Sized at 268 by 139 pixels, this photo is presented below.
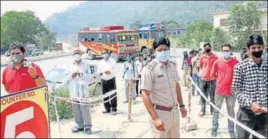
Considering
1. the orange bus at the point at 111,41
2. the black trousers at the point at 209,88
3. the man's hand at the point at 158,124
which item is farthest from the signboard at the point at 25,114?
the orange bus at the point at 111,41

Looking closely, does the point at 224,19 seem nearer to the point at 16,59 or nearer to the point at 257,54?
the point at 257,54

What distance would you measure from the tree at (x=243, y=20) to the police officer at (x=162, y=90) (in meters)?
36.3

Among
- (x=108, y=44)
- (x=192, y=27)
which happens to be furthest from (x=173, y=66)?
(x=192, y=27)

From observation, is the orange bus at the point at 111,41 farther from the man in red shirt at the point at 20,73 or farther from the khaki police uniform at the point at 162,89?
the khaki police uniform at the point at 162,89

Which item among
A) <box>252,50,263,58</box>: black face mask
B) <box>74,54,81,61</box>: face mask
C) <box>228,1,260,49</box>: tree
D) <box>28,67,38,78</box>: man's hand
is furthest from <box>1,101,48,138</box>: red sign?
<box>228,1,260,49</box>: tree


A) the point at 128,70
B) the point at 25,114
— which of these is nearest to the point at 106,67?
the point at 128,70

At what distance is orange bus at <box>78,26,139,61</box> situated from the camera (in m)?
27.4

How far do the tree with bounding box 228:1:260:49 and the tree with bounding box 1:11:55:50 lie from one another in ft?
149

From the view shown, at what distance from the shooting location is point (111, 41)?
2775 centimetres

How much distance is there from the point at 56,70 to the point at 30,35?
212ft

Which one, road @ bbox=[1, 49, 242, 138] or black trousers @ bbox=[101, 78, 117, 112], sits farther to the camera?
black trousers @ bbox=[101, 78, 117, 112]

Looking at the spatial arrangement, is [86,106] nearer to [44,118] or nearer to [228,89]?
[228,89]

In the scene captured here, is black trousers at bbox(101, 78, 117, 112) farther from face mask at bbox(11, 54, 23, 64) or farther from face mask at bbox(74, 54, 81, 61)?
face mask at bbox(11, 54, 23, 64)

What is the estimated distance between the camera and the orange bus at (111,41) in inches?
1077
